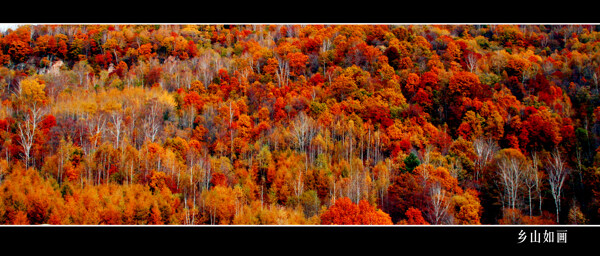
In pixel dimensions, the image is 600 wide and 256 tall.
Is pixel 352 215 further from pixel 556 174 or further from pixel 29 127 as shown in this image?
pixel 29 127

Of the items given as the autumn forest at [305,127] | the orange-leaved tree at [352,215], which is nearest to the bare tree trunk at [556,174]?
the autumn forest at [305,127]

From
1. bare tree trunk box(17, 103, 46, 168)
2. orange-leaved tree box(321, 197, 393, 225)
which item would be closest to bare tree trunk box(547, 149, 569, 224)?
orange-leaved tree box(321, 197, 393, 225)

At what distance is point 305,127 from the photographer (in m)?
34.9

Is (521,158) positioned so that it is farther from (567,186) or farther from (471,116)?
(471,116)

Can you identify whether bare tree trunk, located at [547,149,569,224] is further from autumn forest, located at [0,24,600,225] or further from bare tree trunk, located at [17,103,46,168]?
bare tree trunk, located at [17,103,46,168]

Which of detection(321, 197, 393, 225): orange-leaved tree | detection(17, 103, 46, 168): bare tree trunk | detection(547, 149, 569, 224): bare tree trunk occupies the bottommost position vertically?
detection(321, 197, 393, 225): orange-leaved tree

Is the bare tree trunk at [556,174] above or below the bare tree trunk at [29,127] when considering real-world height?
below

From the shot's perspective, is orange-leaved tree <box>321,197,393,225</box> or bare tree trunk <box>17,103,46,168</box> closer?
orange-leaved tree <box>321,197,393,225</box>

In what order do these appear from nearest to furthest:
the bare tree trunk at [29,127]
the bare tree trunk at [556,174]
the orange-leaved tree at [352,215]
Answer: the orange-leaved tree at [352,215]
the bare tree trunk at [556,174]
the bare tree trunk at [29,127]

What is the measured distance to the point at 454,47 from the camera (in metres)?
44.8

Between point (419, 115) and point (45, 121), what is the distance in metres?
29.9

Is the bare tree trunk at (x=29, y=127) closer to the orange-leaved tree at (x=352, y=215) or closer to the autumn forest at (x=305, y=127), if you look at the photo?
the autumn forest at (x=305, y=127)

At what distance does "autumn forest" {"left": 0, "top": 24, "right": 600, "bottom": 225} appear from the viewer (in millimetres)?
28234

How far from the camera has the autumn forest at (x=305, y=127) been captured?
28.2 metres
